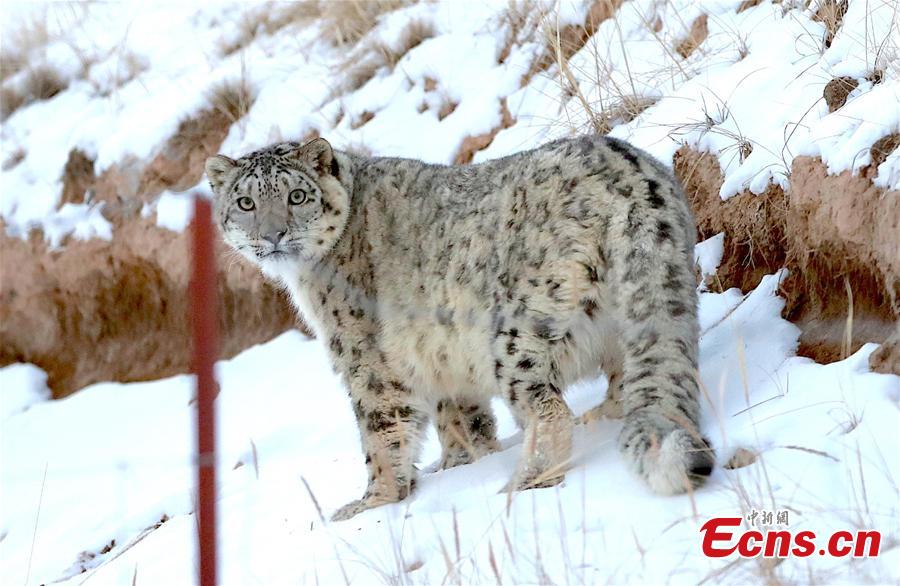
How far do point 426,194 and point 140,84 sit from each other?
698 cm

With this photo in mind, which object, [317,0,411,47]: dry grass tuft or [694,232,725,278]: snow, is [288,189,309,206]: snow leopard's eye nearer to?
[694,232,725,278]: snow

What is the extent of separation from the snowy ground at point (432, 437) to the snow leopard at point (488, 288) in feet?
0.69

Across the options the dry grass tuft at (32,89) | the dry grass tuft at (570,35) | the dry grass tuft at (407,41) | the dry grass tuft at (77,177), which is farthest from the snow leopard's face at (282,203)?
the dry grass tuft at (32,89)

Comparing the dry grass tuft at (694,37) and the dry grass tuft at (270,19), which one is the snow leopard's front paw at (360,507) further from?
the dry grass tuft at (270,19)

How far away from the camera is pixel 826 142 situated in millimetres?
5484

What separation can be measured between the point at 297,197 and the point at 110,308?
538cm

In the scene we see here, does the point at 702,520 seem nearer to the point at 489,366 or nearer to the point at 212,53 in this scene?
the point at 489,366

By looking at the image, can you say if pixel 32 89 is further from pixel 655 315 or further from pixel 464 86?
pixel 655 315

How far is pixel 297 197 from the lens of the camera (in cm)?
583

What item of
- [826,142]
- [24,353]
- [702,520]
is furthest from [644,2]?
[24,353]

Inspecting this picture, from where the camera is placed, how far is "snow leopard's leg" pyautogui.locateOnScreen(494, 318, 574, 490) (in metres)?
4.88

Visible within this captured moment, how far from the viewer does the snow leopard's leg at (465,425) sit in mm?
6023

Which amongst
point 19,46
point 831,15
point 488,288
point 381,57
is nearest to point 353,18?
point 381,57

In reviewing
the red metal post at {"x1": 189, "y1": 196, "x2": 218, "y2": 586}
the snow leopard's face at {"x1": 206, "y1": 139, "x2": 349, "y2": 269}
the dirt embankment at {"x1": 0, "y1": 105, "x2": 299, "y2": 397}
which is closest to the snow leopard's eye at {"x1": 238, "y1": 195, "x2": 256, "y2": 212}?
the snow leopard's face at {"x1": 206, "y1": 139, "x2": 349, "y2": 269}
